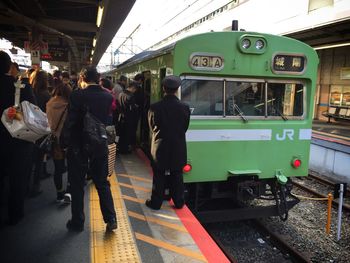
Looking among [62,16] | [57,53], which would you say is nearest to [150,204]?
[62,16]

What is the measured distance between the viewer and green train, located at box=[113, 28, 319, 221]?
473 cm

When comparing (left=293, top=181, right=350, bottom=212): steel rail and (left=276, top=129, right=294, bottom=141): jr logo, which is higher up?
(left=276, top=129, right=294, bottom=141): jr logo

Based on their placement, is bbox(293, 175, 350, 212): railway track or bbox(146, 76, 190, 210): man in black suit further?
bbox(293, 175, 350, 212): railway track

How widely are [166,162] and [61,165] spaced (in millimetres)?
1359

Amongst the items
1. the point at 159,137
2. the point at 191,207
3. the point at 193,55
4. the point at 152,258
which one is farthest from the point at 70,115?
the point at 191,207

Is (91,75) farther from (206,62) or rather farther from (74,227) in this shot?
(206,62)

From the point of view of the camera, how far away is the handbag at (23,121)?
3.46 metres

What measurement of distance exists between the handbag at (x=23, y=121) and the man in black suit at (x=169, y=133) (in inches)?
52.2

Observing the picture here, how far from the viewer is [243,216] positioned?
5285 mm

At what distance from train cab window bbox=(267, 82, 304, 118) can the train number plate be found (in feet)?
2.97

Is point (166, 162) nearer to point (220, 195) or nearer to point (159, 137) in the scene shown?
point (159, 137)

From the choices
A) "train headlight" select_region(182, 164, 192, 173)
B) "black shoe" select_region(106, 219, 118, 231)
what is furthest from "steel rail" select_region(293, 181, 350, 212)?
"black shoe" select_region(106, 219, 118, 231)

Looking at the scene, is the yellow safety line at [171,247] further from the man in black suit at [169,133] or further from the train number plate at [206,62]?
the train number plate at [206,62]

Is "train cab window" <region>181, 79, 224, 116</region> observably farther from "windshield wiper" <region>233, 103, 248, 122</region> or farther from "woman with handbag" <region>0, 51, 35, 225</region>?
"woman with handbag" <region>0, 51, 35, 225</region>
